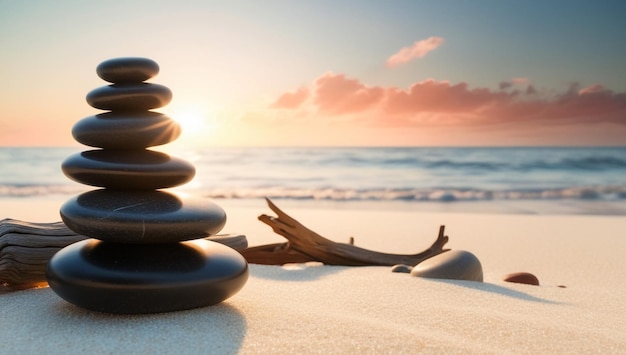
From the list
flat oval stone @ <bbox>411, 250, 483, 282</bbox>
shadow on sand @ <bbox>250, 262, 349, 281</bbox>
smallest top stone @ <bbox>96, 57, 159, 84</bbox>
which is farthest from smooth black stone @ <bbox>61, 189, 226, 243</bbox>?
flat oval stone @ <bbox>411, 250, 483, 282</bbox>

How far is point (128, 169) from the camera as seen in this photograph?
307 cm

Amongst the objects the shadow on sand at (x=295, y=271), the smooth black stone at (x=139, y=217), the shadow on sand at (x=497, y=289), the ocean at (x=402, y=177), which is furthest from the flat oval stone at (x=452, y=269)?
the ocean at (x=402, y=177)

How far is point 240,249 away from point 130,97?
1990 mm

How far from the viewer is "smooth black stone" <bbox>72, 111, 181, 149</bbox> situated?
10.4 ft

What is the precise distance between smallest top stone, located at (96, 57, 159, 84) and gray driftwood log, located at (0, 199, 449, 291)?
130 centimetres

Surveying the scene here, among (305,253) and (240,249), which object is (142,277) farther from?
(305,253)

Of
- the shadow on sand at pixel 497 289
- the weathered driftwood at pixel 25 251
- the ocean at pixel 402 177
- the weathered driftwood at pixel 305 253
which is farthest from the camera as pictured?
the ocean at pixel 402 177

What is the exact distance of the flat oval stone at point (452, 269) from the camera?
4.49m

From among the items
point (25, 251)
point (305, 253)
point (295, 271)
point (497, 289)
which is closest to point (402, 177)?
point (305, 253)

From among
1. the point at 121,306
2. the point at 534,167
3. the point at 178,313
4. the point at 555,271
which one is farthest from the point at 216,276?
the point at 534,167

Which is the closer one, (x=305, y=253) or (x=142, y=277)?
(x=142, y=277)

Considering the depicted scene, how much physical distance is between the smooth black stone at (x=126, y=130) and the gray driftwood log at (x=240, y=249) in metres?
0.98

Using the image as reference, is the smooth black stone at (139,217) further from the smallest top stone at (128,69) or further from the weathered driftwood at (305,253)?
the weathered driftwood at (305,253)

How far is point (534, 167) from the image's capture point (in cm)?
2555
